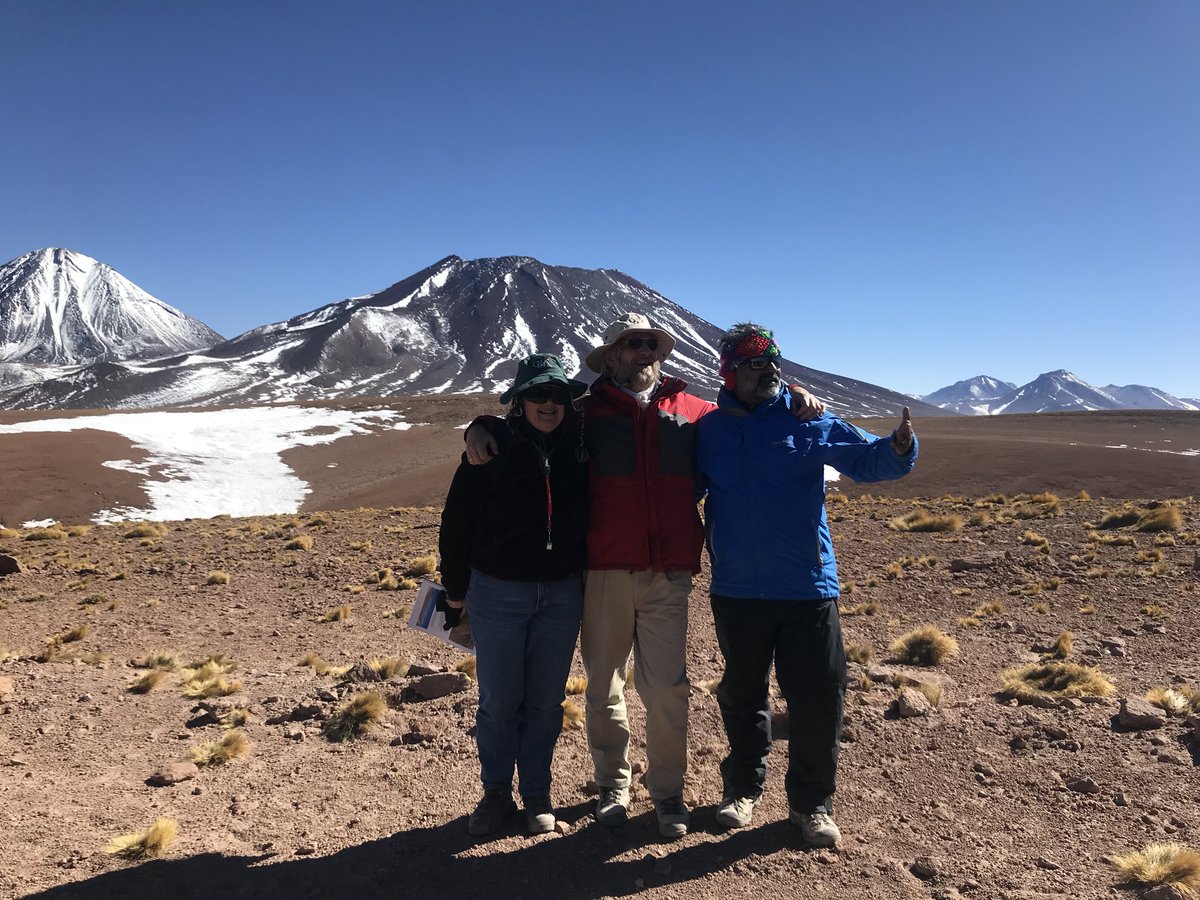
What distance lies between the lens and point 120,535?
15.7 m

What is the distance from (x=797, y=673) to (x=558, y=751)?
1.88 meters

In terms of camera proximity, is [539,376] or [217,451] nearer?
[539,376]

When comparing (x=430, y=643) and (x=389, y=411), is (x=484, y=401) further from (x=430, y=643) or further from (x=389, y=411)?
(x=430, y=643)

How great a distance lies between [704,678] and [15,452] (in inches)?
1267

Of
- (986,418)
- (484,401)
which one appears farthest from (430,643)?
(986,418)

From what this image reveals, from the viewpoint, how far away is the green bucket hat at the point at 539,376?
11.1 ft

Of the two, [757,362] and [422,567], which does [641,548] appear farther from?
[422,567]

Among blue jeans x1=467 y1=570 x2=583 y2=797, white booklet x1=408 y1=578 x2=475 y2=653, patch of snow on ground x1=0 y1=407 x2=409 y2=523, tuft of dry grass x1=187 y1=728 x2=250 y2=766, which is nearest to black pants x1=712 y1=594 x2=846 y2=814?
blue jeans x1=467 y1=570 x2=583 y2=797

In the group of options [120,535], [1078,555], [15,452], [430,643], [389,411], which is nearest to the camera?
[430,643]

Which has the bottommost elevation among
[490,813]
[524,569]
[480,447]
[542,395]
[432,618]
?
[490,813]

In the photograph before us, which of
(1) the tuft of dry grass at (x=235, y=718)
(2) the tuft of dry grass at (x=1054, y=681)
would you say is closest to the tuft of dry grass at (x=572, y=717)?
(1) the tuft of dry grass at (x=235, y=718)

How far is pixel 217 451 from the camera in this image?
1344 inches

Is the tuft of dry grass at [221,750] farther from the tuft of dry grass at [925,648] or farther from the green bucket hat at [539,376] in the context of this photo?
the tuft of dry grass at [925,648]

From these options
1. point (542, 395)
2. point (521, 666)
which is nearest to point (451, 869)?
point (521, 666)
